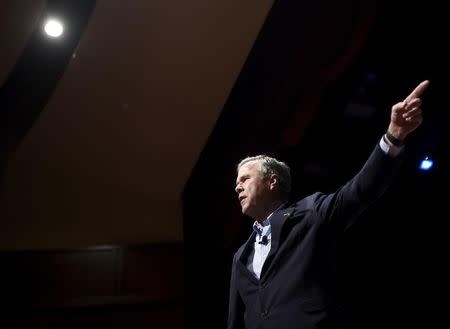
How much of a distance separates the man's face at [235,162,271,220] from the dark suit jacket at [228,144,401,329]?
6.5 inches

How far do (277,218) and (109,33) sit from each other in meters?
2.34

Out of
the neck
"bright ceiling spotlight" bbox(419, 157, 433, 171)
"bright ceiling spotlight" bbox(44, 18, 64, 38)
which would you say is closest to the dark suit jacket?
the neck

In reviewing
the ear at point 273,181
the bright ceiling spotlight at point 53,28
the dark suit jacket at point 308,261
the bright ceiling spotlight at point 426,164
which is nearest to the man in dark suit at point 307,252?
the dark suit jacket at point 308,261

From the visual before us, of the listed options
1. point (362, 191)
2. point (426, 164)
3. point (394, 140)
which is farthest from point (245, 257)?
point (426, 164)

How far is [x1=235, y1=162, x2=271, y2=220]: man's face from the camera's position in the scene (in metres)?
1.70

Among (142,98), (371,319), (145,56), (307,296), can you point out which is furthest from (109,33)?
(371,319)

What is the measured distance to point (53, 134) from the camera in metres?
4.00

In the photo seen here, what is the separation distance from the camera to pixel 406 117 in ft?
4.17

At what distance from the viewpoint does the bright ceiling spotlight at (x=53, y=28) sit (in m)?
3.03

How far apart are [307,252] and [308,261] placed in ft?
0.10

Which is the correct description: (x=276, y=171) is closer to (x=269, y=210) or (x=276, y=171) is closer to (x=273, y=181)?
(x=273, y=181)

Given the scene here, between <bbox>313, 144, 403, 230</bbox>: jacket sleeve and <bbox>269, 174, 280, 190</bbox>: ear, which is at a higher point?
<bbox>269, 174, 280, 190</bbox>: ear

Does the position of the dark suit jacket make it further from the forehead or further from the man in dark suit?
the forehead

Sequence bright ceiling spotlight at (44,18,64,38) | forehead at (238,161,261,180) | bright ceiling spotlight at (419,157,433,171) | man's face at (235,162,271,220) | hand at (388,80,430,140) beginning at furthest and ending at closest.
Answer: bright ceiling spotlight at (419,157,433,171)
bright ceiling spotlight at (44,18,64,38)
forehead at (238,161,261,180)
man's face at (235,162,271,220)
hand at (388,80,430,140)
